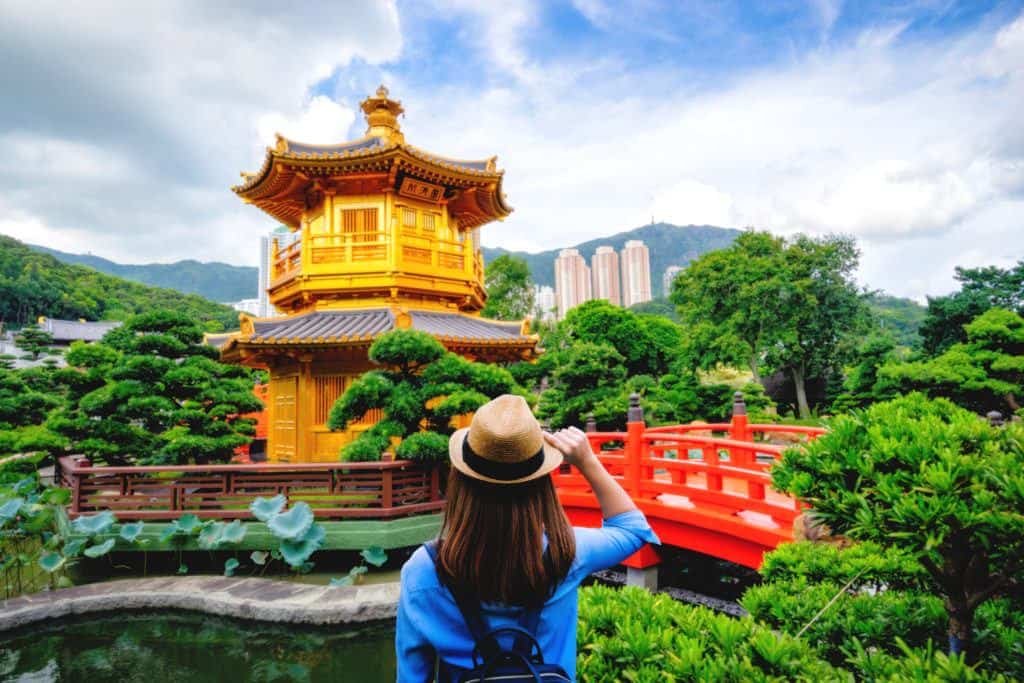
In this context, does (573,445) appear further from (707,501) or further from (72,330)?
(72,330)

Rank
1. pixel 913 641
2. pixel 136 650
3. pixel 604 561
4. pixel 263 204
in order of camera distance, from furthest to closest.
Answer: pixel 263 204 < pixel 136 650 < pixel 913 641 < pixel 604 561

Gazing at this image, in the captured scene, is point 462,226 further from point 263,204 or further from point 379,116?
point 263,204

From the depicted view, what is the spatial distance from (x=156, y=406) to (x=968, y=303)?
82.0ft

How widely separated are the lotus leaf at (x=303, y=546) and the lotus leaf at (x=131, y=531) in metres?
2.01

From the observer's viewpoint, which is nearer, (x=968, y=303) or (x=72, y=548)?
(x=72, y=548)

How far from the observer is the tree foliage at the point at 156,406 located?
354 inches

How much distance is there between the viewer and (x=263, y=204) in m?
12.6

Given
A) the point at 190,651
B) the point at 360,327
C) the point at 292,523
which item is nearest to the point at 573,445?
the point at 190,651

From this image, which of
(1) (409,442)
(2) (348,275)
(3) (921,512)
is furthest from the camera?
(2) (348,275)

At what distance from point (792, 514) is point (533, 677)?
190 inches

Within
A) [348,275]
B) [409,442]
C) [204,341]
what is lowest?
[409,442]

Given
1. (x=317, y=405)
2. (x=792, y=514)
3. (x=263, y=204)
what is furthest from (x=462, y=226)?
(x=792, y=514)

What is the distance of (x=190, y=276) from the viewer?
163375mm

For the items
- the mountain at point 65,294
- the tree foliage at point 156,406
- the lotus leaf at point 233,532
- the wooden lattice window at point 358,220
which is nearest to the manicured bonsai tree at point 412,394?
the lotus leaf at point 233,532
